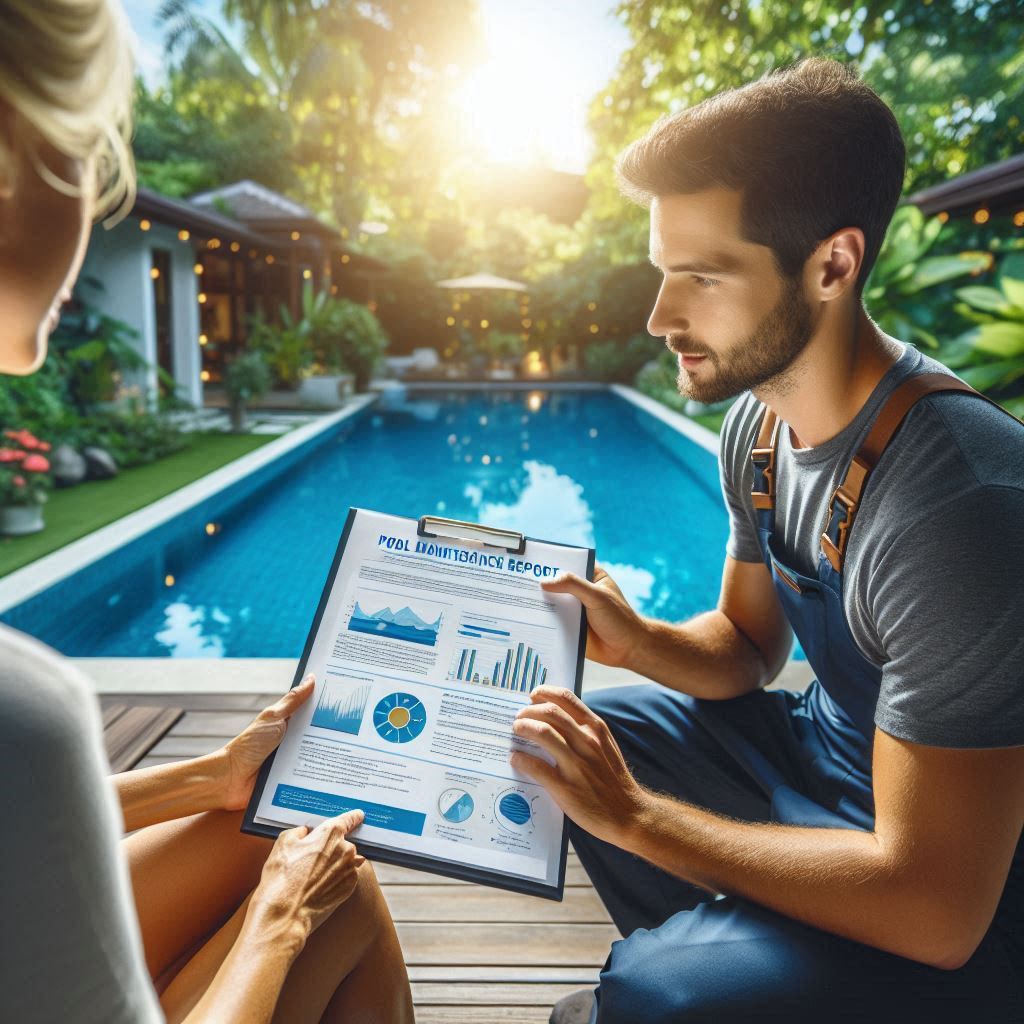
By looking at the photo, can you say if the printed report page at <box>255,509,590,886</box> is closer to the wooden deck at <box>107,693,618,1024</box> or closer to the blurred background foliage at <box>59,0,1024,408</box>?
the wooden deck at <box>107,693,618,1024</box>

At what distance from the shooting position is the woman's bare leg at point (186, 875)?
1275 mm

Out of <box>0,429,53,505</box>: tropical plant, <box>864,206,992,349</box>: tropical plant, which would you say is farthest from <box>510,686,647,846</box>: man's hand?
<box>864,206,992,349</box>: tropical plant

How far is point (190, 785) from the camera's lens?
4.29 feet

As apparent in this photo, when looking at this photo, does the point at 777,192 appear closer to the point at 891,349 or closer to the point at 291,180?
the point at 891,349

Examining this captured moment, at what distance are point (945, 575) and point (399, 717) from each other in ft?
2.54

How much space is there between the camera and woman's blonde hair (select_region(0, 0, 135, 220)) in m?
0.59

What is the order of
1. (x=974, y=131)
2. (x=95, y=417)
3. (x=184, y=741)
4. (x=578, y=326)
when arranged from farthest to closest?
(x=578, y=326)
(x=974, y=131)
(x=95, y=417)
(x=184, y=741)

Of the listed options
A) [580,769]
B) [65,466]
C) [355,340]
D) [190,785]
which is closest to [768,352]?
[580,769]

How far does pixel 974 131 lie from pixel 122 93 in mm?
13790

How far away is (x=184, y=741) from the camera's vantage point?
2.74 metres

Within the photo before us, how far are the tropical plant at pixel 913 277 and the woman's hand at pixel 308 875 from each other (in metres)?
9.00

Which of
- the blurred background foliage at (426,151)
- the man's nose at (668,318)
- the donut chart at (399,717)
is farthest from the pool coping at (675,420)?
the donut chart at (399,717)

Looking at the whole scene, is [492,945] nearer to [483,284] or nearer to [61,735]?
[61,735]

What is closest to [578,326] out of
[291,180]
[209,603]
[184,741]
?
[291,180]
